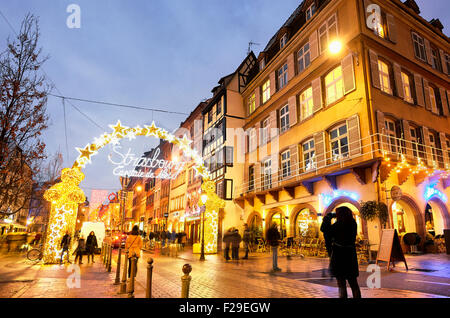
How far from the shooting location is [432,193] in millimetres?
15250

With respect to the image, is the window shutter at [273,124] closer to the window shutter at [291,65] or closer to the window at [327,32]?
the window shutter at [291,65]

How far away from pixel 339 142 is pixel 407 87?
5700 millimetres

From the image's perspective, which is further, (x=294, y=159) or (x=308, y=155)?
(x=294, y=159)

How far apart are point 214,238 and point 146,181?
45.5m

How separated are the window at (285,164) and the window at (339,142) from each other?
159 inches

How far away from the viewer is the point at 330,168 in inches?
589

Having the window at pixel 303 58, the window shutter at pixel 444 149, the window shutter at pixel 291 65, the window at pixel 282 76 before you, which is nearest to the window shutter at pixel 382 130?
the window shutter at pixel 444 149

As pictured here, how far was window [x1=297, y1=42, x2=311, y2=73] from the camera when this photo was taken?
61.7ft

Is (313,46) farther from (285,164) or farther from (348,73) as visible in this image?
(285,164)

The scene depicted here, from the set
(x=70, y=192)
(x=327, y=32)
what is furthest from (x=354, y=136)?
(x=70, y=192)

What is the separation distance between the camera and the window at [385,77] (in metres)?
15.4

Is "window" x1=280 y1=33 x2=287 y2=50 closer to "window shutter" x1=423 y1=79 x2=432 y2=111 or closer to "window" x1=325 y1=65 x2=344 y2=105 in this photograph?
"window" x1=325 y1=65 x2=344 y2=105

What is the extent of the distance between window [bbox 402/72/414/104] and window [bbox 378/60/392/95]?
1.40m
